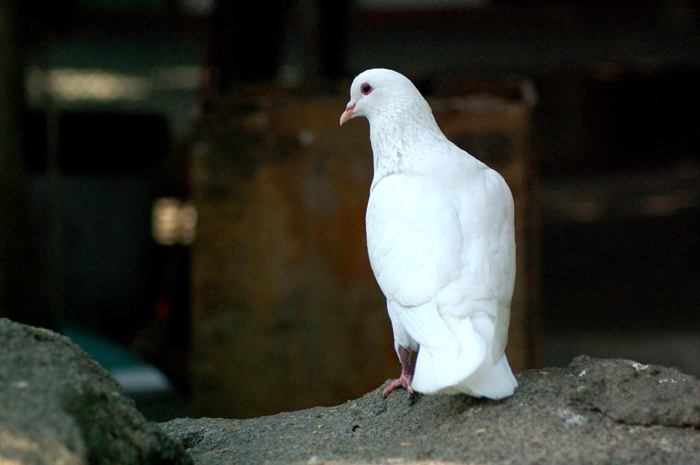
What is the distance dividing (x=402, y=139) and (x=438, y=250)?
0.66 metres

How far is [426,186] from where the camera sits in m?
2.88

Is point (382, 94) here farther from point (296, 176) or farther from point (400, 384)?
point (296, 176)

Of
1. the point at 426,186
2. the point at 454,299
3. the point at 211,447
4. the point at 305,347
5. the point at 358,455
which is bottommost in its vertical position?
the point at 305,347

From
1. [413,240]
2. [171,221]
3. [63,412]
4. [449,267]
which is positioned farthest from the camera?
[171,221]

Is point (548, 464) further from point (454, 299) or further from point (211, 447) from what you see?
point (211, 447)

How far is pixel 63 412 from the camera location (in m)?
1.96

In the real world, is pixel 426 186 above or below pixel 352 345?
above

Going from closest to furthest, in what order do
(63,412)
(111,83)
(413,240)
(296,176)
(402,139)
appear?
(63,412), (413,240), (402,139), (296,176), (111,83)

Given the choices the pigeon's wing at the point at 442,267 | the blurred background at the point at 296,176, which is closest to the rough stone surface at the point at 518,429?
the pigeon's wing at the point at 442,267

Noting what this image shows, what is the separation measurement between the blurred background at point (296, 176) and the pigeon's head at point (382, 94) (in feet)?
5.16

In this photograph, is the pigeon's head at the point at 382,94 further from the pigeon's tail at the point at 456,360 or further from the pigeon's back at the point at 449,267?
the pigeon's tail at the point at 456,360

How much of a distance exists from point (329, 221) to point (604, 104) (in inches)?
207

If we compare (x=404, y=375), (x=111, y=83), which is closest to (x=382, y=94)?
(x=404, y=375)

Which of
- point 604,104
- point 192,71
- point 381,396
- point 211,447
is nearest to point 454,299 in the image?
point 381,396
